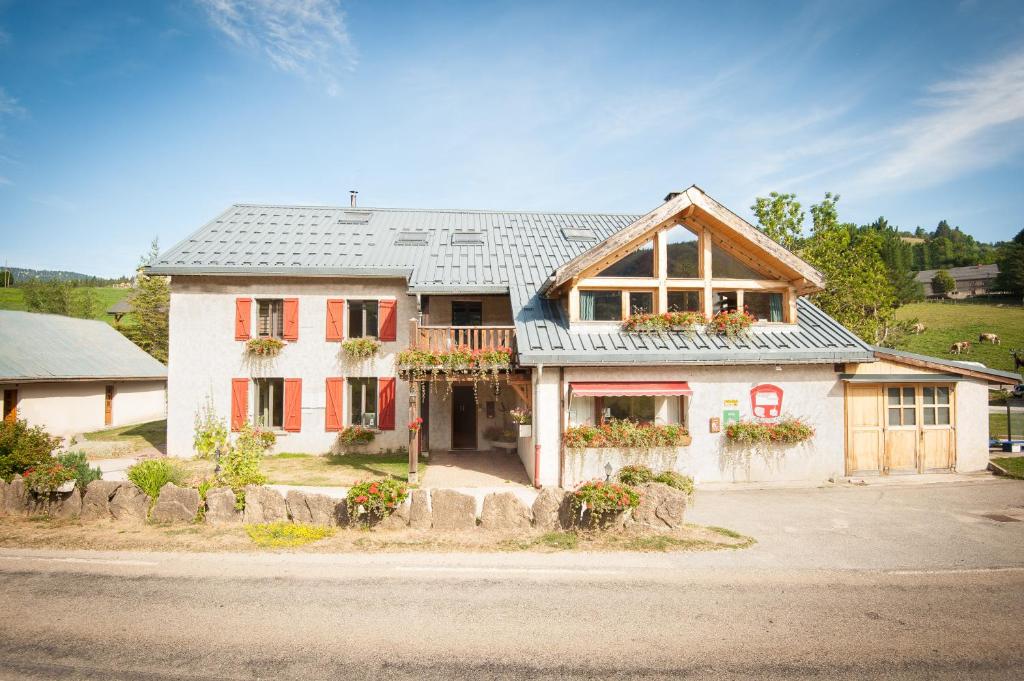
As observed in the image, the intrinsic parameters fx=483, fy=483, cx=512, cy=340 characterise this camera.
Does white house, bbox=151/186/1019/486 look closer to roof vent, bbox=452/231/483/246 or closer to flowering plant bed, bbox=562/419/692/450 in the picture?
flowering plant bed, bbox=562/419/692/450

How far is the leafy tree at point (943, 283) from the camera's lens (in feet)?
253

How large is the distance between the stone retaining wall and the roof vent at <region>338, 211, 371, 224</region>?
13553 mm

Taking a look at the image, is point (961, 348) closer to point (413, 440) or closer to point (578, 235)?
point (578, 235)

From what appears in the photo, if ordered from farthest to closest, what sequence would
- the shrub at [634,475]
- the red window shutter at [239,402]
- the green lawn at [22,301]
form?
the green lawn at [22,301]
the red window shutter at [239,402]
the shrub at [634,475]

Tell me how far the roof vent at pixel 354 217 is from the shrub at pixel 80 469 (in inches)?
490

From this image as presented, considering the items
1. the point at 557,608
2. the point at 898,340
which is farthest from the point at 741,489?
the point at 898,340

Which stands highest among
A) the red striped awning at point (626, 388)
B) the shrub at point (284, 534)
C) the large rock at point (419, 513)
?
the red striped awning at point (626, 388)

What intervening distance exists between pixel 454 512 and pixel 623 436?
5.35 metres

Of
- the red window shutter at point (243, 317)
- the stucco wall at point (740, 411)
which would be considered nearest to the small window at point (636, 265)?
the stucco wall at point (740, 411)

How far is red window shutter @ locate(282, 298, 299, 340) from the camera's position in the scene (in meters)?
16.8

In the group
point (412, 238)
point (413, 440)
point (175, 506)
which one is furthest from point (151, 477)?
point (412, 238)

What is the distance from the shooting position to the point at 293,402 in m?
16.8

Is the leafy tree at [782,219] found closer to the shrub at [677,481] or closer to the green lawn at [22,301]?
the shrub at [677,481]

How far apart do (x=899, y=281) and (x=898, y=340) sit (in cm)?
3346
